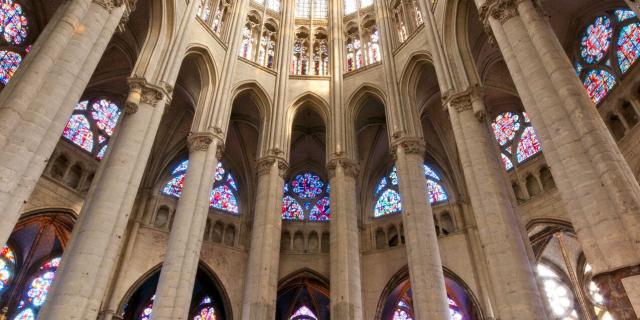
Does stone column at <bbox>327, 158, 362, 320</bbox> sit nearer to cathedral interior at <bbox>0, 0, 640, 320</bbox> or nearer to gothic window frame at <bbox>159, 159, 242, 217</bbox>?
cathedral interior at <bbox>0, 0, 640, 320</bbox>

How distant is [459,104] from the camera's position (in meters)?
11.3

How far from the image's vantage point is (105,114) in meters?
17.5

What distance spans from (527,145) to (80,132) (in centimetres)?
1679

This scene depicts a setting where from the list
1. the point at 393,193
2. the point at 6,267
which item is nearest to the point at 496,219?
the point at 393,193

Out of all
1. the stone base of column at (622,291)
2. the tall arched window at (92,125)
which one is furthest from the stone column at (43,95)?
the tall arched window at (92,125)

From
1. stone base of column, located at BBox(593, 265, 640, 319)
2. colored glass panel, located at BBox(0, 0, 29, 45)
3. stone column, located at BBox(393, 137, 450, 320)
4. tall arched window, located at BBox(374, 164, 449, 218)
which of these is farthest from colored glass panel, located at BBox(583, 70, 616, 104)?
colored glass panel, located at BBox(0, 0, 29, 45)

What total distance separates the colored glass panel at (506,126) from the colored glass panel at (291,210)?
883 cm

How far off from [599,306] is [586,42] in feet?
30.1

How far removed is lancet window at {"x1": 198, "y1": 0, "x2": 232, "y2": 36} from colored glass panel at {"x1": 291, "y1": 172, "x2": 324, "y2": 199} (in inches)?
305

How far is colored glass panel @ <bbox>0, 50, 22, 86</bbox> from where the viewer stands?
577 inches

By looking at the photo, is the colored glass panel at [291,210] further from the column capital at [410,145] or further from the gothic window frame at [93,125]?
the gothic window frame at [93,125]

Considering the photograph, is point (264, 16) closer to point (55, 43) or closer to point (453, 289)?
point (55, 43)

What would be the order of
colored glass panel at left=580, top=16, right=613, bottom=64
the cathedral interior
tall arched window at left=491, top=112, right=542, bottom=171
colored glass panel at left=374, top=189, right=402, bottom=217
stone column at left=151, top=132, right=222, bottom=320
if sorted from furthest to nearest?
colored glass panel at left=374, top=189, right=402, bottom=217, tall arched window at left=491, top=112, right=542, bottom=171, colored glass panel at left=580, top=16, right=613, bottom=64, stone column at left=151, top=132, right=222, bottom=320, the cathedral interior

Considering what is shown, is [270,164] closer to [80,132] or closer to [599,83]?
[80,132]
